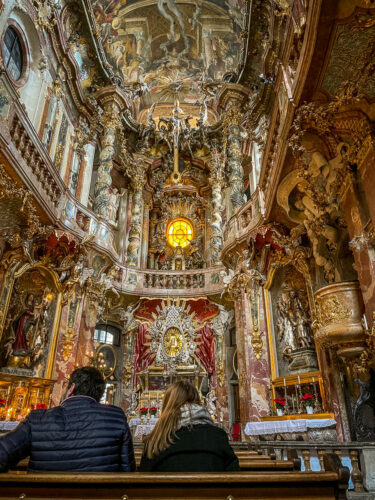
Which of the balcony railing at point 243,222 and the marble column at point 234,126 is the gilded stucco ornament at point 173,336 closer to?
the balcony railing at point 243,222

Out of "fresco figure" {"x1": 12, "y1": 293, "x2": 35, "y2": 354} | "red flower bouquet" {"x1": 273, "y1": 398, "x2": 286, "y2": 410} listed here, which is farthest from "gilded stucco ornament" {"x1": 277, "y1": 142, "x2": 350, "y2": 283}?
"fresco figure" {"x1": 12, "y1": 293, "x2": 35, "y2": 354}

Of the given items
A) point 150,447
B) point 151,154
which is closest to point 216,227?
point 151,154

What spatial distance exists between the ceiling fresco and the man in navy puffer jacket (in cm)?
1796

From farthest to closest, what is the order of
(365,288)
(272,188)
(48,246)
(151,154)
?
(151,154)
(48,246)
(272,188)
(365,288)

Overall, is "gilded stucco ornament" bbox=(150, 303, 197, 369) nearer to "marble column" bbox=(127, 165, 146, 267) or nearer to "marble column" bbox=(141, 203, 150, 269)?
"marble column" bbox=(127, 165, 146, 267)

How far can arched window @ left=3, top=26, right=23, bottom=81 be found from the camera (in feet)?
32.7

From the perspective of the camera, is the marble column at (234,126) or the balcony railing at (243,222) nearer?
the balcony railing at (243,222)

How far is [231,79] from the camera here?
17.5 meters

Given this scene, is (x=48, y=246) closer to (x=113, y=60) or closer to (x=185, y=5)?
(x=113, y=60)

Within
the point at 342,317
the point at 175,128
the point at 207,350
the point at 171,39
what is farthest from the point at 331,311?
the point at 171,39

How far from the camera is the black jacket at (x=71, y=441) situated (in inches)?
78.1

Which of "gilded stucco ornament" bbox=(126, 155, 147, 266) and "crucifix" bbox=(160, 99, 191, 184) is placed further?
"crucifix" bbox=(160, 99, 191, 184)

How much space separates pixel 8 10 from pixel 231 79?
1069 centimetres

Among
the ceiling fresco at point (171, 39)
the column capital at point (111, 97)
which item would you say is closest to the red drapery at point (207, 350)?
the column capital at point (111, 97)
